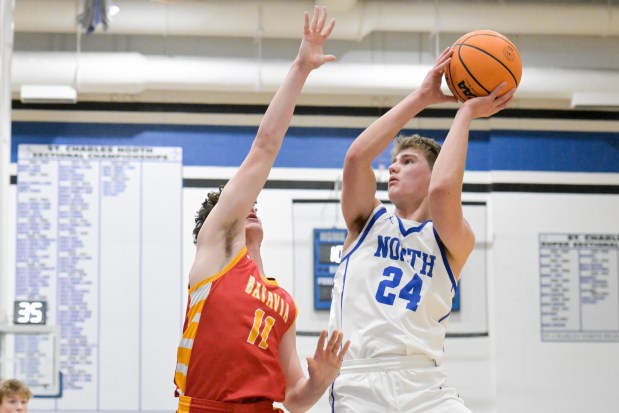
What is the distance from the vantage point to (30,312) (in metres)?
8.48

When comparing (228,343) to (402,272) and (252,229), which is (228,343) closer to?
(252,229)

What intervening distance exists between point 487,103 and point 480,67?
0.56 ft

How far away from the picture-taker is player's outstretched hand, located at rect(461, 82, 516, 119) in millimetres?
3854

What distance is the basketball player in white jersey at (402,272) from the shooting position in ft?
12.0

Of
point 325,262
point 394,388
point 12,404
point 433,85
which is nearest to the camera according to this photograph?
point 394,388

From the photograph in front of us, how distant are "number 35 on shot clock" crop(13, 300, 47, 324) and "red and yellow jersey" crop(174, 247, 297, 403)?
5469 mm

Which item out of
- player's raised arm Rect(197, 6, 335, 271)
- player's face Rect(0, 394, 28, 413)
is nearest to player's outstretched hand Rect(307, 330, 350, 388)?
player's raised arm Rect(197, 6, 335, 271)

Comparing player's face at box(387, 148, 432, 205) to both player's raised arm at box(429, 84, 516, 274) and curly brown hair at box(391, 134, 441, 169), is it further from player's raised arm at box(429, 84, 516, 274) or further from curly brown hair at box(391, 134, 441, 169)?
player's raised arm at box(429, 84, 516, 274)

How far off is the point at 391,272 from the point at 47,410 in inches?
261

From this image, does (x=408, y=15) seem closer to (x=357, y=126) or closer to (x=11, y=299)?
(x=357, y=126)

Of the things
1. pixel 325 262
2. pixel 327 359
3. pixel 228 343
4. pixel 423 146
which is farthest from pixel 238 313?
pixel 325 262

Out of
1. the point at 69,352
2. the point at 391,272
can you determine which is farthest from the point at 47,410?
the point at 391,272

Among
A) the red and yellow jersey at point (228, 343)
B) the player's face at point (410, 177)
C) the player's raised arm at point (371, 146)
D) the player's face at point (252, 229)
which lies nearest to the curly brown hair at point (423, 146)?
the player's face at point (410, 177)

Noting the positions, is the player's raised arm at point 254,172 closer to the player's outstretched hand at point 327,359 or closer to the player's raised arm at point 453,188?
the player's outstretched hand at point 327,359
